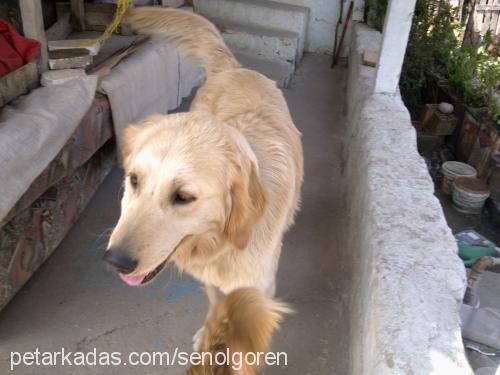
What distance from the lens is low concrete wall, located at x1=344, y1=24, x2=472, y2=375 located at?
1463 mm

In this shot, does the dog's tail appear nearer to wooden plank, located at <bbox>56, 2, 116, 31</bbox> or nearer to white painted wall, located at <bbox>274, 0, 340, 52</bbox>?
wooden plank, located at <bbox>56, 2, 116, 31</bbox>

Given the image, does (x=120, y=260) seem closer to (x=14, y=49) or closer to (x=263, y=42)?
(x=14, y=49)

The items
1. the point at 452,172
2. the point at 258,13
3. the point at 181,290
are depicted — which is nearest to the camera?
the point at 181,290

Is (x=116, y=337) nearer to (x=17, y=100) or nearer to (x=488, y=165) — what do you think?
(x=17, y=100)

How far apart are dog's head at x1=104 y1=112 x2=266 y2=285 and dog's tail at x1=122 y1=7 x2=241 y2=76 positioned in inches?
45.7

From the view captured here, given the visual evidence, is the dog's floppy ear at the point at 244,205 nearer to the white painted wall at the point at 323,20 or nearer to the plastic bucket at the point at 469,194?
the plastic bucket at the point at 469,194

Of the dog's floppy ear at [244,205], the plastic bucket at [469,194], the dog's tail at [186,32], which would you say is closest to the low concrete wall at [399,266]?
the dog's floppy ear at [244,205]

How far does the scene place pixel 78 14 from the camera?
445cm

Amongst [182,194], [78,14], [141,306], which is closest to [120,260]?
[182,194]

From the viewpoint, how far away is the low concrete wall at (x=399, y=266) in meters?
1.46

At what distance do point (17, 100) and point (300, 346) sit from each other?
7.05 feet

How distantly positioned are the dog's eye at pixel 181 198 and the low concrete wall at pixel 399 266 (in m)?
Answer: 0.80

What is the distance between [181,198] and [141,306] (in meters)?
1.27

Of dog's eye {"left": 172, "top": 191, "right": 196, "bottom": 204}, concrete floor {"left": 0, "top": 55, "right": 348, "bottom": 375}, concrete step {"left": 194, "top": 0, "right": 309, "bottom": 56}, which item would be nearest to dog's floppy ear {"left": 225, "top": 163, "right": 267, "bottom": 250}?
dog's eye {"left": 172, "top": 191, "right": 196, "bottom": 204}
